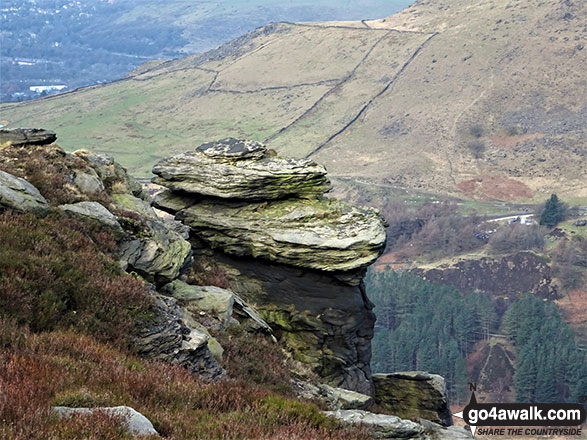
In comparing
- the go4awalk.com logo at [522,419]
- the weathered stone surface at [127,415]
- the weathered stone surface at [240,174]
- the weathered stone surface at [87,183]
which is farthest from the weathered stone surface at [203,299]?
the go4awalk.com logo at [522,419]

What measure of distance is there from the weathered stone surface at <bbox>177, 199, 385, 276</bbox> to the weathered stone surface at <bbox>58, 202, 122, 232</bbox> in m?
8.47

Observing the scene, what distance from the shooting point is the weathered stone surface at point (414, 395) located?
3095cm

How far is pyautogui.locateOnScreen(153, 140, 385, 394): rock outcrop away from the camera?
88.9 feet

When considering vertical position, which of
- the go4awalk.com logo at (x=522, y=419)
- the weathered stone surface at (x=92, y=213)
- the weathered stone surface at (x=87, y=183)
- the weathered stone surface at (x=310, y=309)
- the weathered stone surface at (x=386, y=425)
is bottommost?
the go4awalk.com logo at (x=522, y=419)

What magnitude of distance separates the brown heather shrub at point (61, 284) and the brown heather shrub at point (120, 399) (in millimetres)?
857

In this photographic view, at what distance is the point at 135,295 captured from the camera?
15172 mm

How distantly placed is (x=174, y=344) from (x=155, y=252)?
20.6ft

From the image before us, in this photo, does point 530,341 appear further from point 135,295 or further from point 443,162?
point 135,295

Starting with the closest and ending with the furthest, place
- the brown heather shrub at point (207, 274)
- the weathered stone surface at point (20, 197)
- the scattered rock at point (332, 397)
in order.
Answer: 1. the weathered stone surface at point (20, 197)
2. the scattered rock at point (332, 397)
3. the brown heather shrub at point (207, 274)

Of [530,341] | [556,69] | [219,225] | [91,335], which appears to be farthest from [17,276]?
[556,69]

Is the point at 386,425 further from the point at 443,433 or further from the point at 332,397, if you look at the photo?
the point at 332,397

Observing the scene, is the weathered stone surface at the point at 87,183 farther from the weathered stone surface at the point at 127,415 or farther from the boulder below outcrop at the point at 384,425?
the weathered stone surface at the point at 127,415

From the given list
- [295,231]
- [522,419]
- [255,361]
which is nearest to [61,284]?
[255,361]

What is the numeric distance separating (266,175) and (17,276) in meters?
15.8
